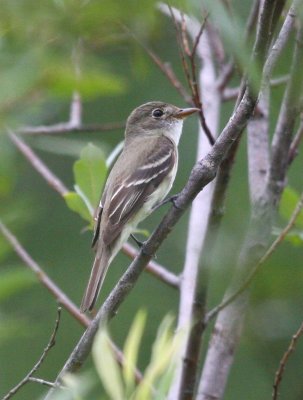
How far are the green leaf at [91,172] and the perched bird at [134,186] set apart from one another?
31 cm

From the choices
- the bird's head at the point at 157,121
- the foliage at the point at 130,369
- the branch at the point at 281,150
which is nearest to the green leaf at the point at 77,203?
the branch at the point at 281,150

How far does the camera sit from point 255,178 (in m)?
3.82

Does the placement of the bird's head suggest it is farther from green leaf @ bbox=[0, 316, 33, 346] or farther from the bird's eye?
green leaf @ bbox=[0, 316, 33, 346]

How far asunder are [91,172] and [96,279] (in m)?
0.53

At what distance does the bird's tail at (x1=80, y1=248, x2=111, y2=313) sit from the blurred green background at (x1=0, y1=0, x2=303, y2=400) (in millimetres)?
224

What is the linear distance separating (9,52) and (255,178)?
8.63ft

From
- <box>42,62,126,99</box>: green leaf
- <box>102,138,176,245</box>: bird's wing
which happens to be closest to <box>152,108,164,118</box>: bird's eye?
<box>102,138,176,245</box>: bird's wing

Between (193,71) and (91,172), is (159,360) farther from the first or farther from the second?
(91,172)

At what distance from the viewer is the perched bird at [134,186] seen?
375 centimetres

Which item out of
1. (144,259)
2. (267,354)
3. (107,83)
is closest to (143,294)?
(267,354)

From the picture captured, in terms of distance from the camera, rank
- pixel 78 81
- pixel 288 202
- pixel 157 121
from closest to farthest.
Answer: pixel 78 81 → pixel 288 202 → pixel 157 121

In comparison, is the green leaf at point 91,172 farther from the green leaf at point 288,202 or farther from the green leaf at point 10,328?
the green leaf at point 10,328

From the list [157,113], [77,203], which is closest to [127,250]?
[77,203]

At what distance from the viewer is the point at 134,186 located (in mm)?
4164
